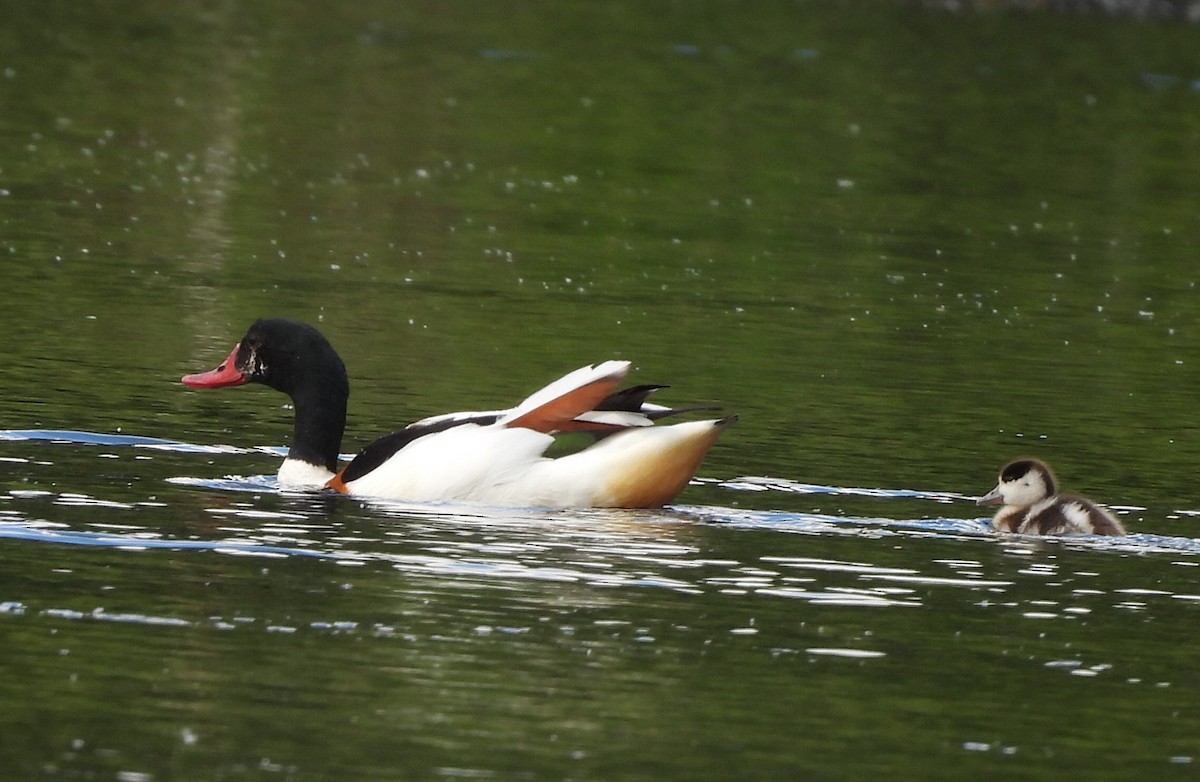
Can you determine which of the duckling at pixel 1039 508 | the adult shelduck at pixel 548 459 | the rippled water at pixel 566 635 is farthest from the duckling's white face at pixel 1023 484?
the adult shelduck at pixel 548 459

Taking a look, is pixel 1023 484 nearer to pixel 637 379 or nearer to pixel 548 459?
pixel 548 459

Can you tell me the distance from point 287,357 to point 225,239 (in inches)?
401

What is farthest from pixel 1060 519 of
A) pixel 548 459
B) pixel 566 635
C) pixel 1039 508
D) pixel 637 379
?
pixel 637 379

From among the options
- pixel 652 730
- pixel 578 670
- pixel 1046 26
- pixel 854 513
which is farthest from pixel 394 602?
pixel 1046 26

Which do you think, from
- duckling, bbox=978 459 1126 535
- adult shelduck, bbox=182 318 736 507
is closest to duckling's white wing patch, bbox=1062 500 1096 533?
duckling, bbox=978 459 1126 535

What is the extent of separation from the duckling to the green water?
211 mm

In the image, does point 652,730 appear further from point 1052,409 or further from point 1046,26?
point 1046,26

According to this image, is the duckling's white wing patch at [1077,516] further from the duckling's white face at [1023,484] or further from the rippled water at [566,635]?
the duckling's white face at [1023,484]

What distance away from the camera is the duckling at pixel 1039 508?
42.9 feet

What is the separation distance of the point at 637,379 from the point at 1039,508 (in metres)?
5.35

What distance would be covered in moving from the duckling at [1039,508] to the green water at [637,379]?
0.21 m

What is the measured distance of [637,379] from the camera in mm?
18297

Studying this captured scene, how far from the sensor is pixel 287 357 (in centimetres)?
1458

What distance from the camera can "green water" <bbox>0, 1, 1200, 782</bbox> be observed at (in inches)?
368
